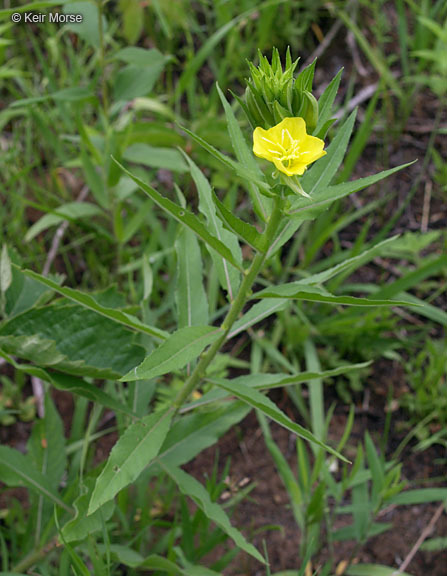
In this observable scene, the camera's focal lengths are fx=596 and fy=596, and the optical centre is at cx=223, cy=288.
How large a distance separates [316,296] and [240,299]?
0.75ft

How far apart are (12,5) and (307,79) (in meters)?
2.76

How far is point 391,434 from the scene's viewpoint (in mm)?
2459

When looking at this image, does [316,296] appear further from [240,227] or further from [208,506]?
[208,506]

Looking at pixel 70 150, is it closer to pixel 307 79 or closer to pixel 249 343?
pixel 249 343

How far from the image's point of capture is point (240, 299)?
4.61ft

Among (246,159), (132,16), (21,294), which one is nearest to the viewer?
(246,159)

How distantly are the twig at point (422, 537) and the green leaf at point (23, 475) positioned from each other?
117 centimetres

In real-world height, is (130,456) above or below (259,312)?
below

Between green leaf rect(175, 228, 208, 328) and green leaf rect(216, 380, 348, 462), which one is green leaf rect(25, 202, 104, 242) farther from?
green leaf rect(216, 380, 348, 462)

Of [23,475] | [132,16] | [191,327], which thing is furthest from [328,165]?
[132,16]

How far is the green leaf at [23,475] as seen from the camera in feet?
5.41

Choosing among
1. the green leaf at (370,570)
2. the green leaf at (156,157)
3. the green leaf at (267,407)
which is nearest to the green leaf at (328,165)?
the green leaf at (267,407)

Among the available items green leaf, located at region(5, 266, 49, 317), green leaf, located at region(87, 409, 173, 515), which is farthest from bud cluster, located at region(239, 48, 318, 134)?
green leaf, located at region(5, 266, 49, 317)

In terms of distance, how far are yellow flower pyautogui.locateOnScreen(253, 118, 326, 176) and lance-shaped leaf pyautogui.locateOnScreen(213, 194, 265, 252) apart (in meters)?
0.13
